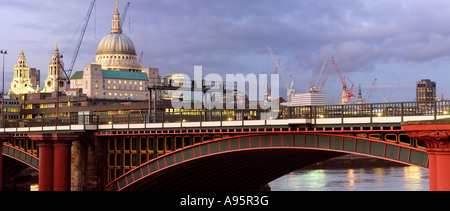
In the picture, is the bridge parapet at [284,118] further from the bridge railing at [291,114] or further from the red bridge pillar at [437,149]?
the red bridge pillar at [437,149]

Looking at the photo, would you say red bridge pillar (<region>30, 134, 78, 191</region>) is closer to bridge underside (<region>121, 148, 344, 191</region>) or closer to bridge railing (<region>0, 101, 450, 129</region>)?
bridge railing (<region>0, 101, 450, 129</region>)

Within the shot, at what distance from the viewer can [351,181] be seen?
127m

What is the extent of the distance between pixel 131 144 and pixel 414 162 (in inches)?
1192

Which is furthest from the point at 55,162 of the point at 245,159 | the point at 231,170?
the point at 245,159

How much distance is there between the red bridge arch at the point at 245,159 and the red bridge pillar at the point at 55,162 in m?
4.46

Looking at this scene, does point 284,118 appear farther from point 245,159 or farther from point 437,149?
point 437,149

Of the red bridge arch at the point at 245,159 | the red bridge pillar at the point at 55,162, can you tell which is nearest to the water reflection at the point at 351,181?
the red bridge arch at the point at 245,159

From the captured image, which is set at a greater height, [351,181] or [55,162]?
[55,162]

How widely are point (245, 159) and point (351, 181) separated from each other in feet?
229

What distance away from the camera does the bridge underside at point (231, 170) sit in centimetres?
5950

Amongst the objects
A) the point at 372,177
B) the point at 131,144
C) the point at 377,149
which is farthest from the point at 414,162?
the point at 372,177

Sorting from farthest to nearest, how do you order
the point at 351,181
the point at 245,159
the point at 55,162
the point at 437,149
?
the point at 351,181, the point at 55,162, the point at 245,159, the point at 437,149

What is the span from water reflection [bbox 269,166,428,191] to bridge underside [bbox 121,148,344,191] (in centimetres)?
3746
